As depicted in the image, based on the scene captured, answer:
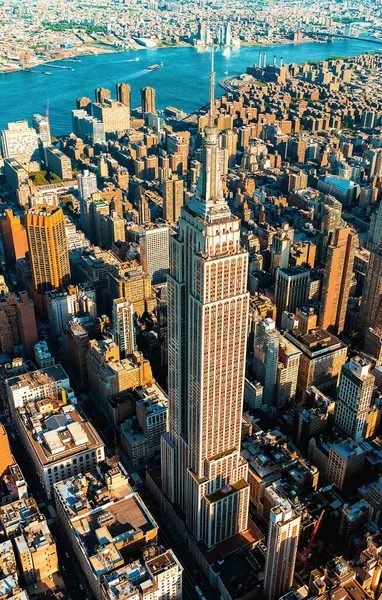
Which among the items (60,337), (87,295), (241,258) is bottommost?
(60,337)

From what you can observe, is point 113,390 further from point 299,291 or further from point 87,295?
point 299,291

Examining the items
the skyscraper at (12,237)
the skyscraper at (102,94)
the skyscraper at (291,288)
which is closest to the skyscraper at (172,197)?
the skyscraper at (12,237)

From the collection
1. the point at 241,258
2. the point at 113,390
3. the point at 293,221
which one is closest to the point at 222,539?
the point at 113,390

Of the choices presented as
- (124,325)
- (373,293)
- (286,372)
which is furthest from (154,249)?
(373,293)

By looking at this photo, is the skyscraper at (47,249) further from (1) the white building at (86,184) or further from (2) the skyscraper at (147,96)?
(2) the skyscraper at (147,96)

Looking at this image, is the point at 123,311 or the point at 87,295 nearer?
the point at 123,311

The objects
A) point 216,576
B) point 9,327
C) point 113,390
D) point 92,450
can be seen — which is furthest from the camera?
point 9,327

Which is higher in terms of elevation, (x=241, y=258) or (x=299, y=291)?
(x=241, y=258)

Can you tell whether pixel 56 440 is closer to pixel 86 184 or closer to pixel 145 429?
pixel 145 429
